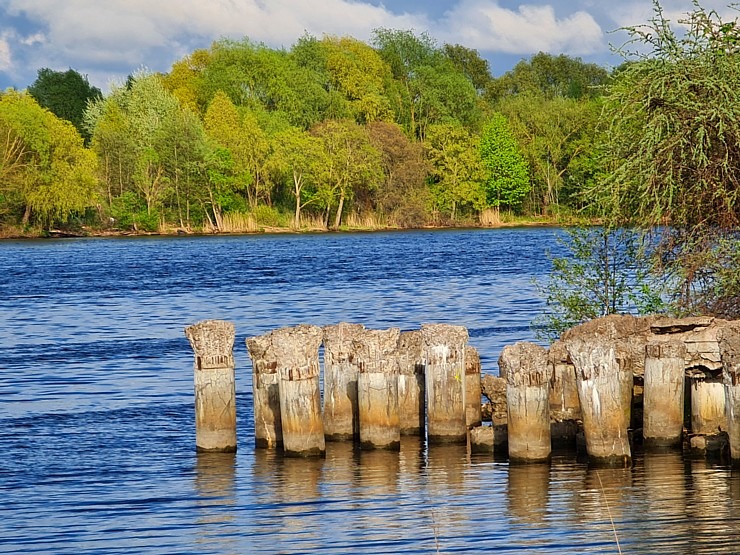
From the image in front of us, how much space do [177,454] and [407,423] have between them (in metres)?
3.46

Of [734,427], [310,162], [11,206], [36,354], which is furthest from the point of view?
[310,162]

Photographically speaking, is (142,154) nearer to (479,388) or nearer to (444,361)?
(479,388)

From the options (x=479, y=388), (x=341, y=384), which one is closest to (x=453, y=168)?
(x=479, y=388)

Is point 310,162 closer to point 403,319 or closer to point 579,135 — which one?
point 579,135

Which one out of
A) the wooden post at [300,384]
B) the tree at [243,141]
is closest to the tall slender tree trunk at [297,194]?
the tree at [243,141]

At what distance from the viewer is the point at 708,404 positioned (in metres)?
Result: 16.0

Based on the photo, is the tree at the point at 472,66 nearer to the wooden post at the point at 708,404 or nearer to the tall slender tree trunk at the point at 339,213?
the tall slender tree trunk at the point at 339,213

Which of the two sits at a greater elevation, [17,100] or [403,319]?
[17,100]

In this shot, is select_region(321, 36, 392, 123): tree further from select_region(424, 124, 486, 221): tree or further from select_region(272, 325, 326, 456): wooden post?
select_region(272, 325, 326, 456): wooden post

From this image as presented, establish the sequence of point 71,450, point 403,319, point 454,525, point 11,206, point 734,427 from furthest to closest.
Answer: point 11,206 < point 403,319 < point 71,450 < point 734,427 < point 454,525

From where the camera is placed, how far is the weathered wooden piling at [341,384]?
16828 mm

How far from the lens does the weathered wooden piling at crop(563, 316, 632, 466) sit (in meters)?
14.9

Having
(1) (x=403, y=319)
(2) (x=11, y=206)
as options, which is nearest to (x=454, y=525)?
(1) (x=403, y=319)

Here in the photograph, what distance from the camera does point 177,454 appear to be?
61.0ft
